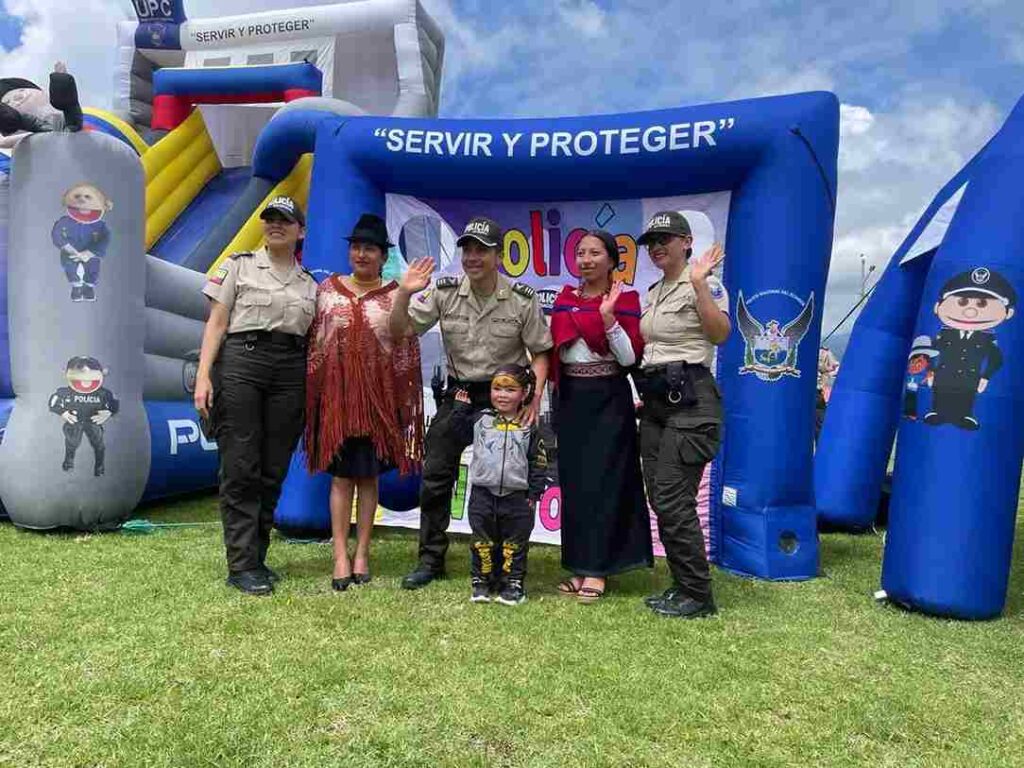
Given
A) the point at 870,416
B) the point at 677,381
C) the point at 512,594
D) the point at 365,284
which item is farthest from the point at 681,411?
the point at 870,416

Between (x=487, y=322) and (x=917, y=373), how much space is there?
5.49 ft

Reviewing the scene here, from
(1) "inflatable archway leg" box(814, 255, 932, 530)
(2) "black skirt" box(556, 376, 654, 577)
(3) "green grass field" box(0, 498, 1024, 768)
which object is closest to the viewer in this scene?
(3) "green grass field" box(0, 498, 1024, 768)

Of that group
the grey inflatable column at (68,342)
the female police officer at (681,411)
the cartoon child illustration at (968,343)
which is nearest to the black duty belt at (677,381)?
the female police officer at (681,411)

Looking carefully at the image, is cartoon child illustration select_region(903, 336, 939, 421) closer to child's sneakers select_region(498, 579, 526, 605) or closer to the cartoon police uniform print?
the cartoon police uniform print

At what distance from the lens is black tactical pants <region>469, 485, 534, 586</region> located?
290cm

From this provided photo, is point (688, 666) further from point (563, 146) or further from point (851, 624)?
point (563, 146)

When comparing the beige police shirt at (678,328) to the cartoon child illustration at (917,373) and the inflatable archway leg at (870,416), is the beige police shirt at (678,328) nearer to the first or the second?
the cartoon child illustration at (917,373)

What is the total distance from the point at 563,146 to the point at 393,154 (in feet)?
2.83

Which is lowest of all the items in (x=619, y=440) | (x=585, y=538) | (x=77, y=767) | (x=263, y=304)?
(x=77, y=767)

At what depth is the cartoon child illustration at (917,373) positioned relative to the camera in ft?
9.53

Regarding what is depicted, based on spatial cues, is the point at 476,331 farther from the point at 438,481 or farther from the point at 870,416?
the point at 870,416

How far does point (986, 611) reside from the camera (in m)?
2.77

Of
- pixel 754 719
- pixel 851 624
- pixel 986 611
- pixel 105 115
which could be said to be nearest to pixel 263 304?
pixel 754 719

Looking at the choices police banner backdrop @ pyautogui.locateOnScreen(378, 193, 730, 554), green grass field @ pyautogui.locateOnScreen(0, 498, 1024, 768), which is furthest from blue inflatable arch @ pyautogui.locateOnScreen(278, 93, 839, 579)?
green grass field @ pyautogui.locateOnScreen(0, 498, 1024, 768)
